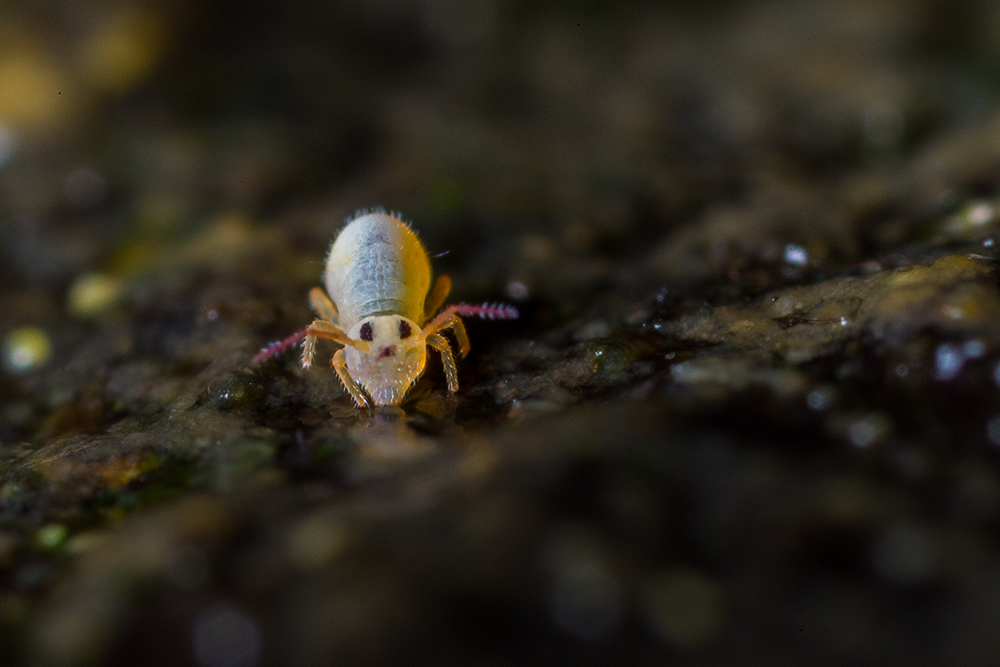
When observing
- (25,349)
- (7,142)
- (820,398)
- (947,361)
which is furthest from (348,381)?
(7,142)

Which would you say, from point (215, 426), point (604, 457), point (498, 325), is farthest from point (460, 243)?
point (604, 457)

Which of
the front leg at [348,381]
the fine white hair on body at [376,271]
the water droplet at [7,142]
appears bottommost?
the front leg at [348,381]

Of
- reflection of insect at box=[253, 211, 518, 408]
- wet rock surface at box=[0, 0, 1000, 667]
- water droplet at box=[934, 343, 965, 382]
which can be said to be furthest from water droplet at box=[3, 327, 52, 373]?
water droplet at box=[934, 343, 965, 382]

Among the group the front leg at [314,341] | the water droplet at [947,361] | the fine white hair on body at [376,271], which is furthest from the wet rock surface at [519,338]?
the fine white hair on body at [376,271]

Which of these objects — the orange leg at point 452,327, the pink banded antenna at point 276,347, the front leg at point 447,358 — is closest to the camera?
the pink banded antenna at point 276,347

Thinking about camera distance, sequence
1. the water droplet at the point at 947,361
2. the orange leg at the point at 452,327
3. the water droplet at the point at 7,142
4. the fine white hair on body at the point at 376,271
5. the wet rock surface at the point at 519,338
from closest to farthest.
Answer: the wet rock surface at the point at 519,338 < the water droplet at the point at 947,361 < the orange leg at the point at 452,327 < the fine white hair on body at the point at 376,271 < the water droplet at the point at 7,142

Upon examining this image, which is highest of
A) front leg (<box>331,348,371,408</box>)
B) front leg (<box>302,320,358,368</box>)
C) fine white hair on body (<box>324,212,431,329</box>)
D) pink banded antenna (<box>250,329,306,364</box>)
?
fine white hair on body (<box>324,212,431,329</box>)

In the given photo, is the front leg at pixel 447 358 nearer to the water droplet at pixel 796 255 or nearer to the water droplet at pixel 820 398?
the water droplet at pixel 820 398

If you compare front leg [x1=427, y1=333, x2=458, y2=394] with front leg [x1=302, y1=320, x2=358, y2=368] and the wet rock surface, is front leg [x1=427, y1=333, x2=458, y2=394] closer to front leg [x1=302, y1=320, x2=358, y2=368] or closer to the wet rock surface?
the wet rock surface

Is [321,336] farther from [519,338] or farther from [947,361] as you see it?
[947,361]
